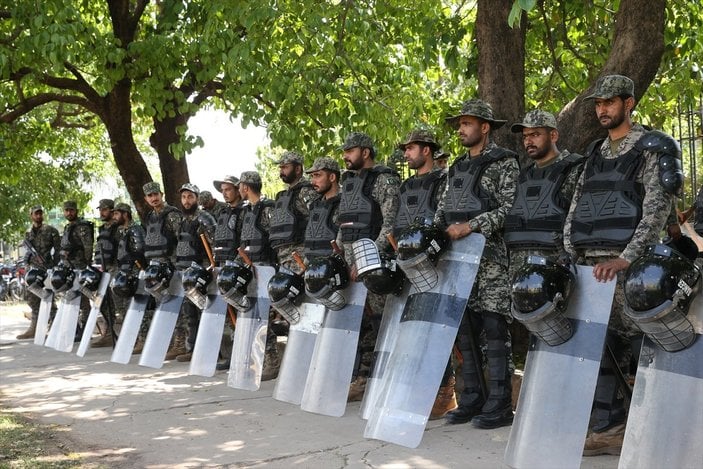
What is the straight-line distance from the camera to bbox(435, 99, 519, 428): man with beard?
5.70 metres

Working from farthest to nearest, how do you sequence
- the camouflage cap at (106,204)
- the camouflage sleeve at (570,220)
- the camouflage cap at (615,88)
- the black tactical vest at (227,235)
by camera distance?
1. the camouflage cap at (106,204)
2. the black tactical vest at (227,235)
3. the camouflage sleeve at (570,220)
4. the camouflage cap at (615,88)

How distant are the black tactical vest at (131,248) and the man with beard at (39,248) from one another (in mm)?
2543

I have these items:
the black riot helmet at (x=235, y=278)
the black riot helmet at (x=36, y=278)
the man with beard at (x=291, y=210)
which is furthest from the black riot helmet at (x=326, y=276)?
the black riot helmet at (x=36, y=278)

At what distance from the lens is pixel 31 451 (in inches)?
224

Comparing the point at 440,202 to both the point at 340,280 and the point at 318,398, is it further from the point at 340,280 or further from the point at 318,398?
the point at 318,398

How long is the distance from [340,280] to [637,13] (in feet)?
10.7

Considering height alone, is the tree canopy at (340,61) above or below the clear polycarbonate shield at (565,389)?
above

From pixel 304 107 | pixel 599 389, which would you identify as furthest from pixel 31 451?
pixel 304 107

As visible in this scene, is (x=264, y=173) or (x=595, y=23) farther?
(x=264, y=173)

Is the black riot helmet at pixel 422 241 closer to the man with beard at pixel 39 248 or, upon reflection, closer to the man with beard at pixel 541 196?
the man with beard at pixel 541 196

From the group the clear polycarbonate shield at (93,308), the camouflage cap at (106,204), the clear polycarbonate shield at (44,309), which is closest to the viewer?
the clear polycarbonate shield at (93,308)

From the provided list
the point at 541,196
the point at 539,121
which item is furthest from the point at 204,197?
the point at 541,196

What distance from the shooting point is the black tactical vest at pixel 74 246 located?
12.5m

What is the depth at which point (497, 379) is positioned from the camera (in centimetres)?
569
